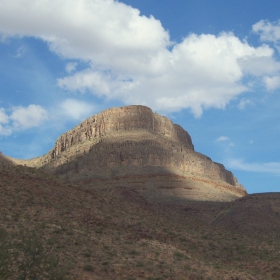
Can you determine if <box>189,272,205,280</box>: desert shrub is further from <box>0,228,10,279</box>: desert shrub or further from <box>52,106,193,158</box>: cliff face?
<box>52,106,193,158</box>: cliff face

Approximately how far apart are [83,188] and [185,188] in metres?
69.4

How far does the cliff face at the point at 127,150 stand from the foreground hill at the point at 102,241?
7614cm

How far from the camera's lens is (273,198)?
→ 86.8 meters

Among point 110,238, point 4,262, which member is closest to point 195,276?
point 110,238

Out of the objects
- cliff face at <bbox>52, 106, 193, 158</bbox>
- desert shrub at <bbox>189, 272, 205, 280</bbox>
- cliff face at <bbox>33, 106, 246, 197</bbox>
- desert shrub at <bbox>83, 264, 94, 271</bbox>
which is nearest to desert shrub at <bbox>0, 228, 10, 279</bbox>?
desert shrub at <bbox>83, 264, 94, 271</bbox>

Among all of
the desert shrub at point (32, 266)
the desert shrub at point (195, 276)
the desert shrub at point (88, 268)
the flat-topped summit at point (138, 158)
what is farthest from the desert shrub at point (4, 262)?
the flat-topped summit at point (138, 158)

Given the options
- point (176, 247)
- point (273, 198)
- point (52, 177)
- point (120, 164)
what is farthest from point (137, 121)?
point (176, 247)

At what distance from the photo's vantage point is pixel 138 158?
412 feet

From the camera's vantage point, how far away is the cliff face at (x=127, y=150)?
408 ft

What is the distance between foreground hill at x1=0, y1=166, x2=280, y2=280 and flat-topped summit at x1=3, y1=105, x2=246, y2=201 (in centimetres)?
6178

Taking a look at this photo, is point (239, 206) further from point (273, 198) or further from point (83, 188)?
point (83, 188)

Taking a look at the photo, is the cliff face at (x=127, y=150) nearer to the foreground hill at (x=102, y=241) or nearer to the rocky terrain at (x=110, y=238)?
the rocky terrain at (x=110, y=238)

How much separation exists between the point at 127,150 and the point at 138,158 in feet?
11.9

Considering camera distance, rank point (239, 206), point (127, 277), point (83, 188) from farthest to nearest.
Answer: point (239, 206), point (83, 188), point (127, 277)
